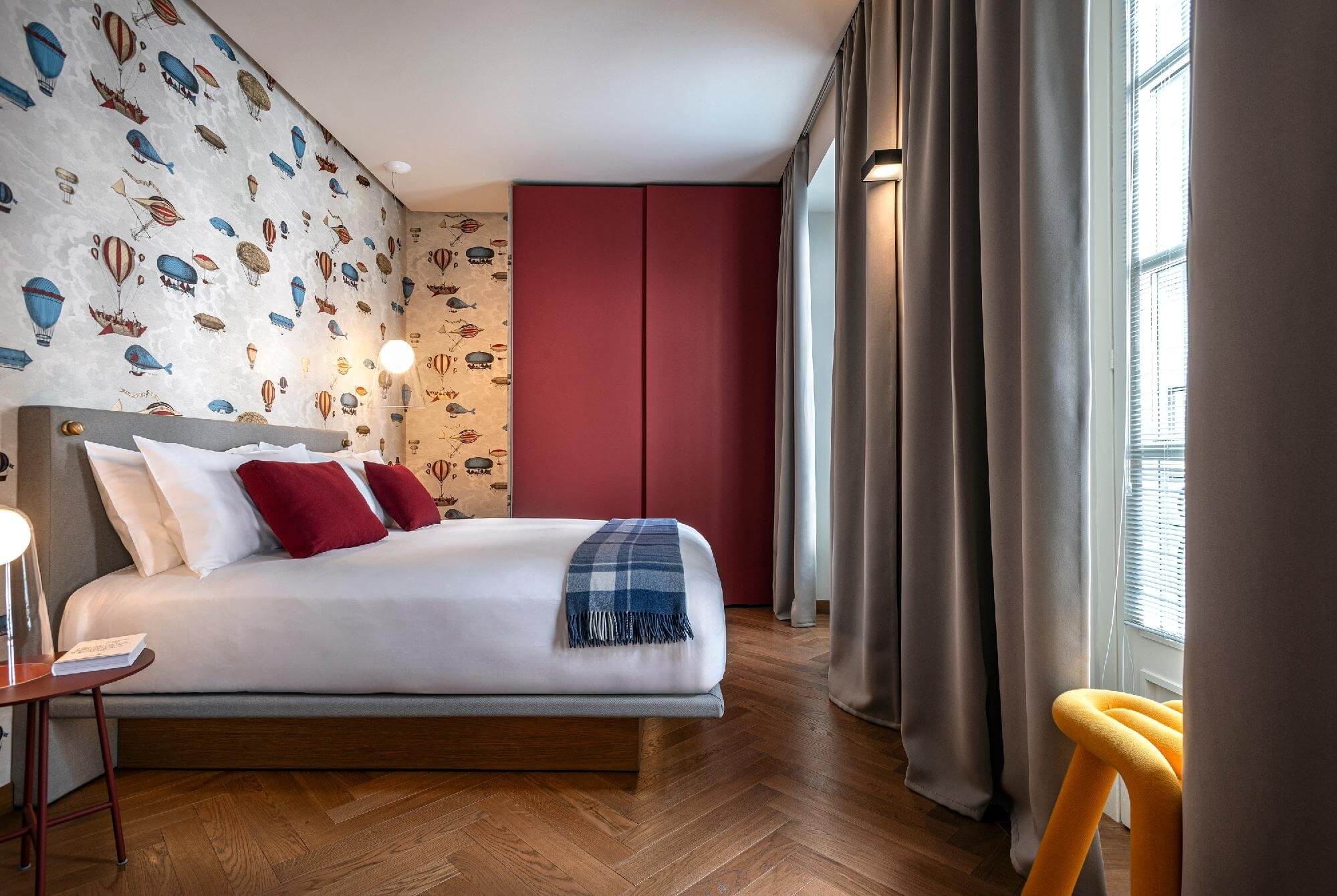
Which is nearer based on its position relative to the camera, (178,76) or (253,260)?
(178,76)

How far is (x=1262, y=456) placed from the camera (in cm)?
81

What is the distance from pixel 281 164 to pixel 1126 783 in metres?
3.82

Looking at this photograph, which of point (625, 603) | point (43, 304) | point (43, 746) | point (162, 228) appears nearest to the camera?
point (43, 746)

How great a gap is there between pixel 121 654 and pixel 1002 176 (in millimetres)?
2324

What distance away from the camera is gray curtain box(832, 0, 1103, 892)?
136cm

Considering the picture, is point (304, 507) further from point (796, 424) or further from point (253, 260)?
point (796, 424)

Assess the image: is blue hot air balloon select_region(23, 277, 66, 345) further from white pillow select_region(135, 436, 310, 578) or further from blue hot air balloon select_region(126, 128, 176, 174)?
blue hot air balloon select_region(126, 128, 176, 174)

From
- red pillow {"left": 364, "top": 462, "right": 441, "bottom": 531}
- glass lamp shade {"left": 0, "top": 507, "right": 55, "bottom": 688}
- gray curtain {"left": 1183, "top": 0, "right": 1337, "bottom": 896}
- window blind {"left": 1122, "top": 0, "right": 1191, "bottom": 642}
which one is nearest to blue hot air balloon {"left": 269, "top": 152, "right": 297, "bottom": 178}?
red pillow {"left": 364, "top": 462, "right": 441, "bottom": 531}

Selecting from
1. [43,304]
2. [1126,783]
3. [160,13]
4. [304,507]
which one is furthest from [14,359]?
[1126,783]

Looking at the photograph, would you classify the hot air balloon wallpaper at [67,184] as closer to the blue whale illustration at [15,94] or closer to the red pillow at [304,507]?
the blue whale illustration at [15,94]

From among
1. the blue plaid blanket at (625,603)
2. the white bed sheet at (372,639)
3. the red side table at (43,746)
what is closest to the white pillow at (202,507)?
the white bed sheet at (372,639)

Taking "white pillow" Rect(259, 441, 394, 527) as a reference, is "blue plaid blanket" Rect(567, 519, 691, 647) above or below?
below

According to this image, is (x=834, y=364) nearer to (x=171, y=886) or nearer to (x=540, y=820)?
(x=540, y=820)

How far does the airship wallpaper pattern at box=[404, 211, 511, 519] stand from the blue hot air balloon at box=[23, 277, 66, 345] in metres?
2.62
